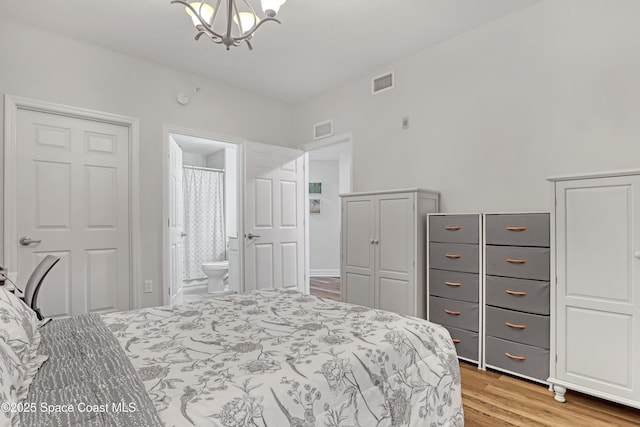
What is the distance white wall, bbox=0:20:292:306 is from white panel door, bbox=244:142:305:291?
0.41 metres

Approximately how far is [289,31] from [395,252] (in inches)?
85.0

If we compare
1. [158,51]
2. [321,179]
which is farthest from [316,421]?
[321,179]

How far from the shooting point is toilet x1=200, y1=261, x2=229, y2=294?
5.39 meters

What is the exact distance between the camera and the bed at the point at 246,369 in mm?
926

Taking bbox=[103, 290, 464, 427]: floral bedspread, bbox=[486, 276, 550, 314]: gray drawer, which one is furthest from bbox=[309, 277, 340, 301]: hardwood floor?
bbox=[103, 290, 464, 427]: floral bedspread

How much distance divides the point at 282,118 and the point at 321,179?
9.48ft

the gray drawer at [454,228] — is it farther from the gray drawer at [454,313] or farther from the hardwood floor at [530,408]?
the hardwood floor at [530,408]

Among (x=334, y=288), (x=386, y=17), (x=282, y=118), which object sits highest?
(x=386, y=17)

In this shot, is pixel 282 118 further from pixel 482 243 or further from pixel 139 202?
pixel 482 243

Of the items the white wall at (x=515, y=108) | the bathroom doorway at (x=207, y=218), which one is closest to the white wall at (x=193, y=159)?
the bathroom doorway at (x=207, y=218)

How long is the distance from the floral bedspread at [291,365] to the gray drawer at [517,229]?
3.94 ft

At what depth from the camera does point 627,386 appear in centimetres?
196

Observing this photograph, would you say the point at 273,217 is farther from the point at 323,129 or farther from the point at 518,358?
the point at 518,358

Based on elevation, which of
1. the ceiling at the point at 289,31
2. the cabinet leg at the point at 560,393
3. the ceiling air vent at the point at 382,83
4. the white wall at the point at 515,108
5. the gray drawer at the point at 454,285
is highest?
the ceiling at the point at 289,31
